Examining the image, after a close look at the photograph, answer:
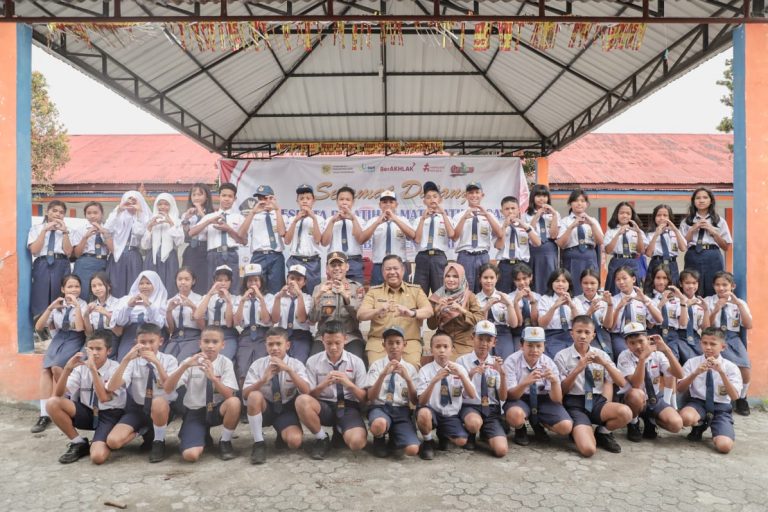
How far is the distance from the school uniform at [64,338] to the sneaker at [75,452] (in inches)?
37.2

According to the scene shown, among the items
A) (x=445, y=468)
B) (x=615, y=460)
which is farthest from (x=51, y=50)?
(x=615, y=460)

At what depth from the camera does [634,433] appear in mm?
4582

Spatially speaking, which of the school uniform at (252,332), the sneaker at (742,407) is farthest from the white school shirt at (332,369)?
the sneaker at (742,407)

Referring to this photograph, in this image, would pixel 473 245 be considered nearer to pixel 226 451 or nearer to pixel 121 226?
pixel 226 451

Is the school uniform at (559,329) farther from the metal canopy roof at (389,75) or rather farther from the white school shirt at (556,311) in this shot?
the metal canopy roof at (389,75)

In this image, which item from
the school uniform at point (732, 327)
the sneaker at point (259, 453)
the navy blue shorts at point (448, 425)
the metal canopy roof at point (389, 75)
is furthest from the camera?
the metal canopy roof at point (389, 75)

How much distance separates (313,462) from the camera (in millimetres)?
4086

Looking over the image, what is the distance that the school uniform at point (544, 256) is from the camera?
19.0ft

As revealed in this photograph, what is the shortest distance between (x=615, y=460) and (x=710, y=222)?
2.98m

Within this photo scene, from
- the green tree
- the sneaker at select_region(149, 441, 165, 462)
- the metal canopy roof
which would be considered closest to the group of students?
the sneaker at select_region(149, 441, 165, 462)

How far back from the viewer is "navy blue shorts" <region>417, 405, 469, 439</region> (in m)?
4.27

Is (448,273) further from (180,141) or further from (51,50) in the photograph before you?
(180,141)

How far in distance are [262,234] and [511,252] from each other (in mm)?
2516

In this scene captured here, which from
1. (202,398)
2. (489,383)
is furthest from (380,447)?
(202,398)
